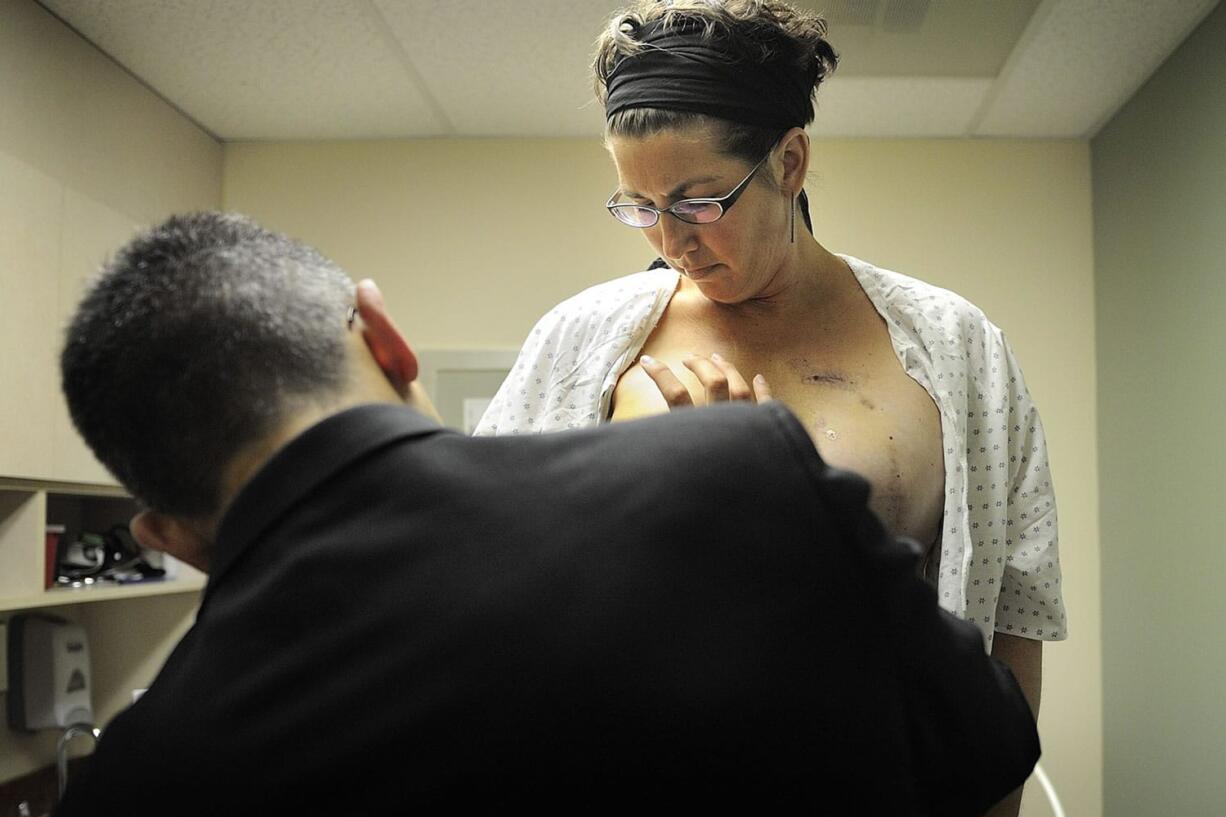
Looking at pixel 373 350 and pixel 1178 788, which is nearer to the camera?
pixel 373 350

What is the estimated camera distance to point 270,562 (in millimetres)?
608

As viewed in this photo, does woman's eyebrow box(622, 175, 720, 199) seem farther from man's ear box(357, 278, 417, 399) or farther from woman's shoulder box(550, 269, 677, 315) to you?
man's ear box(357, 278, 417, 399)

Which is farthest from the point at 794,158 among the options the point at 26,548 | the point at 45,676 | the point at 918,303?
the point at 45,676

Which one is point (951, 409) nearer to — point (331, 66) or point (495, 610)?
point (495, 610)

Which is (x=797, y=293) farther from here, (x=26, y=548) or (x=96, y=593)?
(x=96, y=593)

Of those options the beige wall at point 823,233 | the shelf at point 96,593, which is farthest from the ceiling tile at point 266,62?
the shelf at point 96,593

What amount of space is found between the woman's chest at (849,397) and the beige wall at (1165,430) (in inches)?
65.6

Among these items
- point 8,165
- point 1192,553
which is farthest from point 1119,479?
point 8,165

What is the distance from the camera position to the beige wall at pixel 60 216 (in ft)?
8.75

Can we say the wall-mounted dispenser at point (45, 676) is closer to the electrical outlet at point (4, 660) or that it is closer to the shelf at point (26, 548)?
the electrical outlet at point (4, 660)

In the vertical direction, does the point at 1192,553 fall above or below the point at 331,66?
below

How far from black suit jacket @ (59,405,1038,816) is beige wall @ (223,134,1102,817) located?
3.15m

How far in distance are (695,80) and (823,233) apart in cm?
254

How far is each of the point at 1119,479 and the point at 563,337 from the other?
250 centimetres
